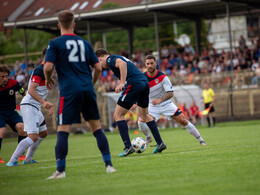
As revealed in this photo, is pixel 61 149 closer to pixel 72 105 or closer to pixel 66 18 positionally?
pixel 72 105

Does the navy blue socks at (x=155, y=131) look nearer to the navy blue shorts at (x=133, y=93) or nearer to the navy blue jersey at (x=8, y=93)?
the navy blue shorts at (x=133, y=93)

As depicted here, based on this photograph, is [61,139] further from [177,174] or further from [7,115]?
A: [7,115]

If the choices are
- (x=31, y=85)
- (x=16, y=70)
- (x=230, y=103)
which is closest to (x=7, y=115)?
(x=31, y=85)

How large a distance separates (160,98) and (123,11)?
57.5 ft

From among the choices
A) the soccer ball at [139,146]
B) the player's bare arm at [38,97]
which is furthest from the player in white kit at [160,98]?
the player's bare arm at [38,97]

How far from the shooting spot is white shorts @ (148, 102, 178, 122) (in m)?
10.8

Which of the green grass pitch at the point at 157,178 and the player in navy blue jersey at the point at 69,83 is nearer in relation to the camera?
the green grass pitch at the point at 157,178

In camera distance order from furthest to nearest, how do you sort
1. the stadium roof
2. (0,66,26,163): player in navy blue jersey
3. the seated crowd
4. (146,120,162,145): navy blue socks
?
the stadium roof, the seated crowd, (146,120,162,145): navy blue socks, (0,66,26,163): player in navy blue jersey

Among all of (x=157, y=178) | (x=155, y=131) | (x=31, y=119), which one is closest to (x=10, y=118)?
(x=31, y=119)

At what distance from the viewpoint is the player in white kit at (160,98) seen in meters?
10.5

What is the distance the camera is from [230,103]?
2531 centimetres

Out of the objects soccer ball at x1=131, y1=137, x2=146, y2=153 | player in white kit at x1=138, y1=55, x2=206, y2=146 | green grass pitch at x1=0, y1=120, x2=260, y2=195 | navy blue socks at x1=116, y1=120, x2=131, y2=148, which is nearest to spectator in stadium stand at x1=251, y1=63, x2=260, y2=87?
player in white kit at x1=138, y1=55, x2=206, y2=146

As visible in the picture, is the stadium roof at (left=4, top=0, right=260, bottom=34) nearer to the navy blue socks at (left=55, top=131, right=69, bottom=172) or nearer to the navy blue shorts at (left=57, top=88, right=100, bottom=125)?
the navy blue shorts at (left=57, top=88, right=100, bottom=125)

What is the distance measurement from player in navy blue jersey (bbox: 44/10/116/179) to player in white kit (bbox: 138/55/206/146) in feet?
13.4
